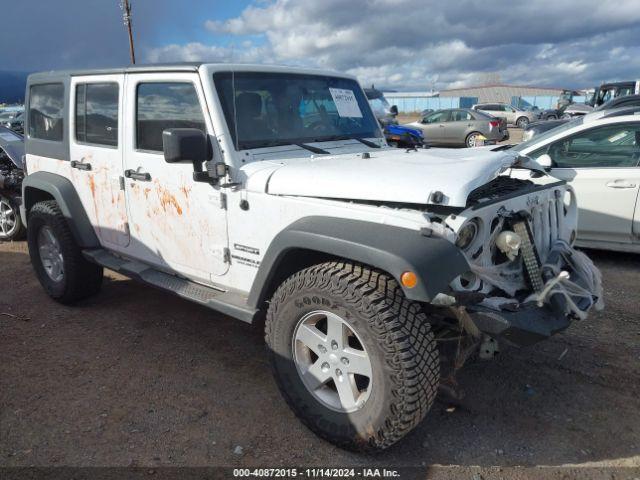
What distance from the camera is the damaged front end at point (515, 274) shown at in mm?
2424

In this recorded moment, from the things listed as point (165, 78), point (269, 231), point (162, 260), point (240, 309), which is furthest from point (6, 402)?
point (165, 78)

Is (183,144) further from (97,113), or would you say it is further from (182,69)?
(97,113)

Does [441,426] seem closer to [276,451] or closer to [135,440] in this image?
[276,451]

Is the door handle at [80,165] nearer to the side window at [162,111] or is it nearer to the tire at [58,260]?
the tire at [58,260]

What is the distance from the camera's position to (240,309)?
10.0 feet

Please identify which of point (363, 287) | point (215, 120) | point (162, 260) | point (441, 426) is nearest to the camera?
point (363, 287)

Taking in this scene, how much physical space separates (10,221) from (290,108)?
536 centimetres

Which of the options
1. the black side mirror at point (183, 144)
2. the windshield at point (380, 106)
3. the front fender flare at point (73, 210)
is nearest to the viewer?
the black side mirror at point (183, 144)

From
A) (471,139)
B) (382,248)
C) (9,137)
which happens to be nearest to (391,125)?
(471,139)

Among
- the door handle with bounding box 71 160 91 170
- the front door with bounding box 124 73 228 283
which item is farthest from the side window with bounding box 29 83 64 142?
the front door with bounding box 124 73 228 283

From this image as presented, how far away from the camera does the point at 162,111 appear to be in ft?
11.7

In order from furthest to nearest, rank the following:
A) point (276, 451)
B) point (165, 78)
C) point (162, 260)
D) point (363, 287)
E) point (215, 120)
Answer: point (162, 260)
point (165, 78)
point (215, 120)
point (276, 451)
point (363, 287)

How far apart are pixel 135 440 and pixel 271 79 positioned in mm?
2422

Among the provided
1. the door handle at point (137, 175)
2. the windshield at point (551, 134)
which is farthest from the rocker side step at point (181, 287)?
the windshield at point (551, 134)
